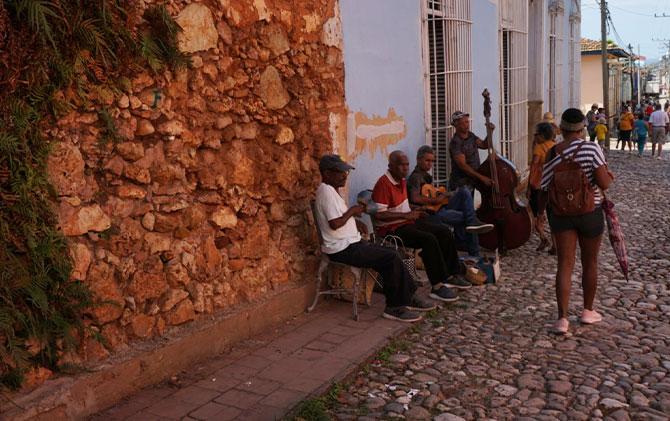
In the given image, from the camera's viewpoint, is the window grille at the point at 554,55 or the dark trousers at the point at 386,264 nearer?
the dark trousers at the point at 386,264

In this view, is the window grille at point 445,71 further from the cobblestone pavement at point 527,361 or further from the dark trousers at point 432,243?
the dark trousers at point 432,243

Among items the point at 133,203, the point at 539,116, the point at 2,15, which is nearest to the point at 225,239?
the point at 133,203

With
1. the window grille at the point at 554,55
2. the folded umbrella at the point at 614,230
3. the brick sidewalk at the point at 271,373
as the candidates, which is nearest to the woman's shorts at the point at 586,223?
the folded umbrella at the point at 614,230

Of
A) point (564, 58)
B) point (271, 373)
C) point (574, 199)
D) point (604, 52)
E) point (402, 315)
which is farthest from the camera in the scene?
point (604, 52)

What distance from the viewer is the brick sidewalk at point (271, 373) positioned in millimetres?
3742

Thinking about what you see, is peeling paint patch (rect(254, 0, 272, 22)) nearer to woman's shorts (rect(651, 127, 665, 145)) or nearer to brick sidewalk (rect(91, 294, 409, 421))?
brick sidewalk (rect(91, 294, 409, 421))

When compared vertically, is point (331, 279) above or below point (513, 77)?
below

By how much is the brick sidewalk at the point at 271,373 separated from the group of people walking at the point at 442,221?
0.48 meters

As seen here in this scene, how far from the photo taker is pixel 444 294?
592 centimetres

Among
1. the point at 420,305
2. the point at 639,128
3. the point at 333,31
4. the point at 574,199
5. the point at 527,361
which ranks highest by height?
the point at 333,31

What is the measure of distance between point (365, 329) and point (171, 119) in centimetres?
212

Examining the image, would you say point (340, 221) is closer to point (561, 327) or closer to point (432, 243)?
point (432, 243)

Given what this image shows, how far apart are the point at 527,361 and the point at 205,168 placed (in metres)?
2.50

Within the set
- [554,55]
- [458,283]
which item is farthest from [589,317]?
[554,55]
